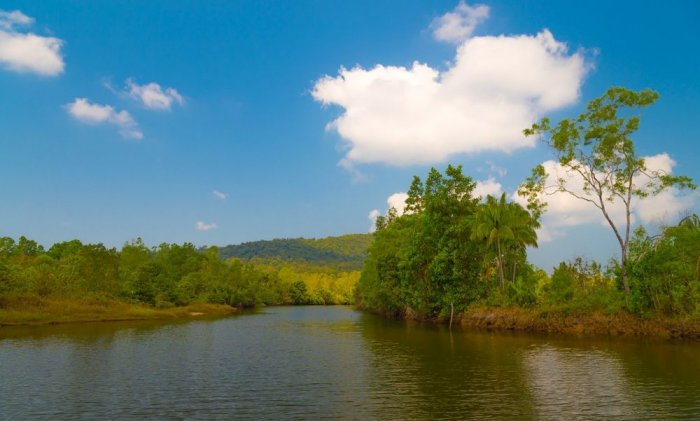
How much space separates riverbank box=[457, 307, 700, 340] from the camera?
160 ft

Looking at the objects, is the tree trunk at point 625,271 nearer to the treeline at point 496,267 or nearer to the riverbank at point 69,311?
the treeline at point 496,267

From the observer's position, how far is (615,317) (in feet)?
176

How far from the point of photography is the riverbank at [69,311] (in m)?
68.9

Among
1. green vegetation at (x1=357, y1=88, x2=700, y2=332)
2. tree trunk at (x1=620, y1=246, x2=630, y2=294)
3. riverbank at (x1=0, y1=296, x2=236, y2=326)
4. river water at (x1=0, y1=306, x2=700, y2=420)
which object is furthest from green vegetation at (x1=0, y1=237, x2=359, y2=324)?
tree trunk at (x1=620, y1=246, x2=630, y2=294)

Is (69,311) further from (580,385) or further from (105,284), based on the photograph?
(580,385)

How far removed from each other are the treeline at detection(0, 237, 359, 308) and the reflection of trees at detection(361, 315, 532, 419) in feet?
199

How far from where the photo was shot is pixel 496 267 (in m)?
78.8

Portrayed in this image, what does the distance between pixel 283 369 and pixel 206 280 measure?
4535 inches

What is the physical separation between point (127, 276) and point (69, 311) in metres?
27.4

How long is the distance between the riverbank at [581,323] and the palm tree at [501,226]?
7.13m

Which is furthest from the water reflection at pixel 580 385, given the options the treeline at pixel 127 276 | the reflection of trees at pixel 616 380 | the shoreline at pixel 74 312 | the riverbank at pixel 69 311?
the treeline at pixel 127 276

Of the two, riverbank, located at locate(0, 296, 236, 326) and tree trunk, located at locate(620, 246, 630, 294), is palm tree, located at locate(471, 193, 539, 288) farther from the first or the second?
riverbank, located at locate(0, 296, 236, 326)

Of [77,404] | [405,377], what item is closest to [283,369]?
[405,377]

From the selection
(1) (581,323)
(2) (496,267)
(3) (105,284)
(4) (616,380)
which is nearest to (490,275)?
(2) (496,267)
